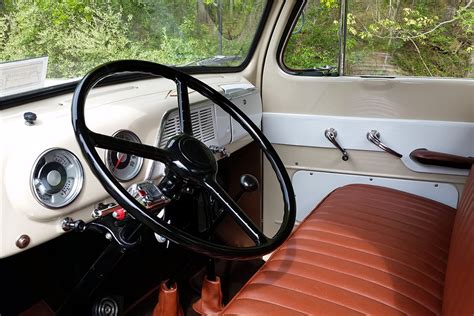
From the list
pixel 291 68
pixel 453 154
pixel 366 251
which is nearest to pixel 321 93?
pixel 291 68

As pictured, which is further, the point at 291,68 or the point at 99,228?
the point at 291,68

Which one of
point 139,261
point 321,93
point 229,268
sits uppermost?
point 321,93

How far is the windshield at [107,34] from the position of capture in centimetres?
118

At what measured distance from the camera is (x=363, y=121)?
2.09 meters

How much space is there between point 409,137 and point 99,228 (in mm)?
1466

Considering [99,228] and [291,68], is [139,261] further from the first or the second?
[291,68]

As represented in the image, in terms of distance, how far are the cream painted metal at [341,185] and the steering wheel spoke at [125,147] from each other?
4.29 feet

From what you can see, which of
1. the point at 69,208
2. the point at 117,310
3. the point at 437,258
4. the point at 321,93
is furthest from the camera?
the point at 321,93

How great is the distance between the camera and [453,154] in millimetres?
1970

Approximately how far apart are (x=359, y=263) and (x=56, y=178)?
3.00 ft

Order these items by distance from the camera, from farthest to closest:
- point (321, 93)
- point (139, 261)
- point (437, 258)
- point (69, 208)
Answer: point (321, 93)
point (139, 261)
point (437, 258)
point (69, 208)

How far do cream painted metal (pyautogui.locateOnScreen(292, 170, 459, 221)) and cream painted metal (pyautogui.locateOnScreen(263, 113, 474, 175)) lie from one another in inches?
3.2

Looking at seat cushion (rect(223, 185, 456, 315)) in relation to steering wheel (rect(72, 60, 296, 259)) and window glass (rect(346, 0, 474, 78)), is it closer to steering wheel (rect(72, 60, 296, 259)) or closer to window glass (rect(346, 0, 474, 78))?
steering wheel (rect(72, 60, 296, 259))

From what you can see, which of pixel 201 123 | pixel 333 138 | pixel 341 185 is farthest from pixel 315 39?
pixel 201 123
